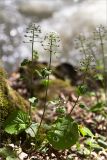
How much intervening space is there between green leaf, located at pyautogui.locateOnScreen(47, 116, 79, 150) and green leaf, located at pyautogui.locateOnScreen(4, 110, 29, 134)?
9.9 inches

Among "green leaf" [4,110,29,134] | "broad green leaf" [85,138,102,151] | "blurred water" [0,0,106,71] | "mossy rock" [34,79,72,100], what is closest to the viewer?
"green leaf" [4,110,29,134]

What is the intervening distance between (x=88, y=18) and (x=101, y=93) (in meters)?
5.03

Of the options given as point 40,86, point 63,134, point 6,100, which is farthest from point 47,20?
point 63,134

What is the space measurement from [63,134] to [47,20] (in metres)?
8.27

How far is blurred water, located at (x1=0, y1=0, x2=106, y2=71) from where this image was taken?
9.77 m

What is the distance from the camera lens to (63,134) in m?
3.73

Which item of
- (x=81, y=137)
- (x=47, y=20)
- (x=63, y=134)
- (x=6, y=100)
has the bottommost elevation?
(x=81, y=137)

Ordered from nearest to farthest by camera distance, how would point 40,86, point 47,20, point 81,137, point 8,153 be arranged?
1. point 8,153
2. point 81,137
3. point 40,86
4. point 47,20

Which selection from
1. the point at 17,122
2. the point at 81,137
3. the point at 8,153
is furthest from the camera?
the point at 81,137

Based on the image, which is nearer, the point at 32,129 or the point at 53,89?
the point at 32,129

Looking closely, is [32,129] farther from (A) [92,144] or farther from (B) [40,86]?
(B) [40,86]

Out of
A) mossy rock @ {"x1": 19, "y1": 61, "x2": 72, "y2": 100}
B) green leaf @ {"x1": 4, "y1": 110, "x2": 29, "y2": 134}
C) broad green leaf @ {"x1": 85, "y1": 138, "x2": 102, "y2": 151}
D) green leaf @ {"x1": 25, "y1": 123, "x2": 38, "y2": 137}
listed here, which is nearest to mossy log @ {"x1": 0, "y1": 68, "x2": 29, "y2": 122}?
green leaf @ {"x1": 4, "y1": 110, "x2": 29, "y2": 134}

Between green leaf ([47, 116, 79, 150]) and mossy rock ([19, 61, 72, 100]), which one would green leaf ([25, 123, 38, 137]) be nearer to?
green leaf ([47, 116, 79, 150])

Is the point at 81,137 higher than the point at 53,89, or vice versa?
the point at 53,89
